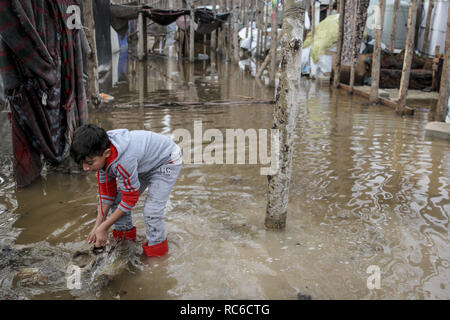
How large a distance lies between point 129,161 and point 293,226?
169 centimetres

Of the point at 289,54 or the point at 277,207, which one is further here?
the point at 277,207

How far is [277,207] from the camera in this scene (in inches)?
131

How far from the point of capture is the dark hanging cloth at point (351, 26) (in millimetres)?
9898

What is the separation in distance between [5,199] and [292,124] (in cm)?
286

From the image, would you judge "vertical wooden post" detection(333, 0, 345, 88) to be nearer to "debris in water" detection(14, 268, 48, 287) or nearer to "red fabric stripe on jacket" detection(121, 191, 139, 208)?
"red fabric stripe on jacket" detection(121, 191, 139, 208)

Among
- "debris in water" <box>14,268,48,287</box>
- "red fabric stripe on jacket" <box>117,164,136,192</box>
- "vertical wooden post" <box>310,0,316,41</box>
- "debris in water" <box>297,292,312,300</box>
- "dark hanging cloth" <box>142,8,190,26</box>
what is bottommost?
"debris in water" <box>297,292,312,300</box>

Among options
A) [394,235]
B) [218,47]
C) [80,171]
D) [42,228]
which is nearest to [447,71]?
[394,235]

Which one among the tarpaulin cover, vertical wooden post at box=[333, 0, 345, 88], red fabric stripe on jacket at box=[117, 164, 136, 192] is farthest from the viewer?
the tarpaulin cover

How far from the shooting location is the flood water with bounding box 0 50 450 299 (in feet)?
8.71

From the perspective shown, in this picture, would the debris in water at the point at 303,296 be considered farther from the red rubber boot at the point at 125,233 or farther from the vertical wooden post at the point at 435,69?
the vertical wooden post at the point at 435,69

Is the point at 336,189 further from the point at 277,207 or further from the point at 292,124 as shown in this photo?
the point at 292,124

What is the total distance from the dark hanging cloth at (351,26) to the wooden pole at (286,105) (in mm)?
7878

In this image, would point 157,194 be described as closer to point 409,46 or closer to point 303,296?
point 303,296

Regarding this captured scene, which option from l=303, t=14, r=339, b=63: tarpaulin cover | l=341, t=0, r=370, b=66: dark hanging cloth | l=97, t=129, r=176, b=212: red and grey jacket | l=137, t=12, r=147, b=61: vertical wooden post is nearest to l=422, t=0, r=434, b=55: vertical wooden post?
l=303, t=14, r=339, b=63: tarpaulin cover
